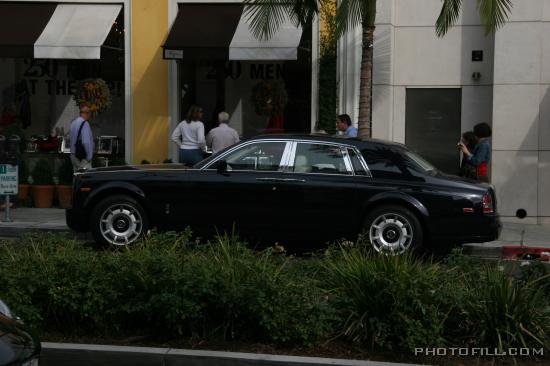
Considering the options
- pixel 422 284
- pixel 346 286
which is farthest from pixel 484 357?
pixel 346 286

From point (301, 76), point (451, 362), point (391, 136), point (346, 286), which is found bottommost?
point (451, 362)

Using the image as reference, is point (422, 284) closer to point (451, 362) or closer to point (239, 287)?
point (451, 362)

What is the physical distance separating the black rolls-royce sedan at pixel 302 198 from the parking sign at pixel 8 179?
350 centimetres

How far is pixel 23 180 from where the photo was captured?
16828 millimetres

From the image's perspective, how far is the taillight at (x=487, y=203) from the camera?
11.0m

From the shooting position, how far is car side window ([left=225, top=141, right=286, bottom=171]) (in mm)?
11344

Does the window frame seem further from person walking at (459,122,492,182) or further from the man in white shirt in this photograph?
the man in white shirt

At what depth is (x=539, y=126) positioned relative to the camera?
630 inches

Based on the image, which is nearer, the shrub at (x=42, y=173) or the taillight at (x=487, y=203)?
the taillight at (x=487, y=203)

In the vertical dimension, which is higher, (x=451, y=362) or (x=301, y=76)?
(x=301, y=76)

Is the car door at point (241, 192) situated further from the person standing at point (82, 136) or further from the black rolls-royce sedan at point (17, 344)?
the black rolls-royce sedan at point (17, 344)

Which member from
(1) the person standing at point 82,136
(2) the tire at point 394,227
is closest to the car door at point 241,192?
(2) the tire at point 394,227

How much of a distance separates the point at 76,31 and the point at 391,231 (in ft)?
28.2

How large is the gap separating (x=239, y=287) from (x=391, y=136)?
36.5ft
